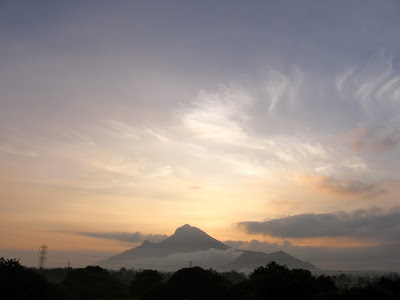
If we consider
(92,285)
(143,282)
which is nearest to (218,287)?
(143,282)

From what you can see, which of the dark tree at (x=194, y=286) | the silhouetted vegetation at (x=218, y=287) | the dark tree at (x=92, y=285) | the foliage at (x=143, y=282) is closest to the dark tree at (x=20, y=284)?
the silhouetted vegetation at (x=218, y=287)

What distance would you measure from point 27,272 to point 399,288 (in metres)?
66.8

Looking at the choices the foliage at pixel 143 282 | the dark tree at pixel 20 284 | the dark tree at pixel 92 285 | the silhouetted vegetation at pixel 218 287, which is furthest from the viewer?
the foliage at pixel 143 282

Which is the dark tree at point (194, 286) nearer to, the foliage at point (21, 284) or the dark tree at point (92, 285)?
the foliage at point (21, 284)

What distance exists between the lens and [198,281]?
76875 millimetres

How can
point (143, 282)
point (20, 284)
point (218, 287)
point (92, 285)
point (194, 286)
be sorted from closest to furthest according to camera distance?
point (20, 284), point (194, 286), point (218, 287), point (92, 285), point (143, 282)

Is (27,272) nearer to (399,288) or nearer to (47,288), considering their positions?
(47,288)

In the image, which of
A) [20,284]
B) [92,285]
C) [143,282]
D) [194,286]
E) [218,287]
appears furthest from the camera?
[143,282]

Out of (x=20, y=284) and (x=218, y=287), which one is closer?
(x=20, y=284)

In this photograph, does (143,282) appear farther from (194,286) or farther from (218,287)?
(218,287)

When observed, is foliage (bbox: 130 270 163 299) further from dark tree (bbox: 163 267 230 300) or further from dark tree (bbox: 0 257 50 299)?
dark tree (bbox: 0 257 50 299)

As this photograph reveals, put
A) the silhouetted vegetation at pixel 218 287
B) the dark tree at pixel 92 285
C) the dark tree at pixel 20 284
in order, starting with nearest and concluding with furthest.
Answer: the silhouetted vegetation at pixel 218 287, the dark tree at pixel 20 284, the dark tree at pixel 92 285

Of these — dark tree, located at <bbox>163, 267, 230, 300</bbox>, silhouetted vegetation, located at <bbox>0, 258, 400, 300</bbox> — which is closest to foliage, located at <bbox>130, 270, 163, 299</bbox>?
silhouetted vegetation, located at <bbox>0, 258, 400, 300</bbox>

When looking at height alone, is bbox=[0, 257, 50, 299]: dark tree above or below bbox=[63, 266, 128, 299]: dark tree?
above
